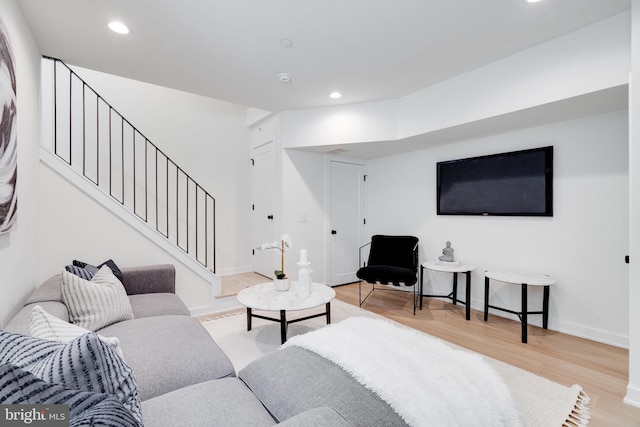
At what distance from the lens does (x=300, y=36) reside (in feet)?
7.52

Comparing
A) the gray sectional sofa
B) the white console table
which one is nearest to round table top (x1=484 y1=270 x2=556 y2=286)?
the white console table

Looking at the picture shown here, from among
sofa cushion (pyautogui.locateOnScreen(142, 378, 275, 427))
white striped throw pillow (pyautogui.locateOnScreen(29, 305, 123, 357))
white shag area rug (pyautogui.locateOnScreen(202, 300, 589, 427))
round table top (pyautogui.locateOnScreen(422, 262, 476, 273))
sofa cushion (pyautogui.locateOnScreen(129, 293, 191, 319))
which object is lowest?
white shag area rug (pyautogui.locateOnScreen(202, 300, 589, 427))

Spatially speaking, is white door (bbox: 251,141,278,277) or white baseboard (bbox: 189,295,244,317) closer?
white baseboard (bbox: 189,295,244,317)

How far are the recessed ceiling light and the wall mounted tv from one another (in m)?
3.61

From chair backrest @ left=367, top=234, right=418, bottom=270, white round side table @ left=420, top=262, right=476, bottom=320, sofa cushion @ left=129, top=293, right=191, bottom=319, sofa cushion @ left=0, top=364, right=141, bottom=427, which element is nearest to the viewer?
sofa cushion @ left=0, top=364, right=141, bottom=427

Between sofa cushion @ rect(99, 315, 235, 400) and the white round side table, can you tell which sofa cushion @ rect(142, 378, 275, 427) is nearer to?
sofa cushion @ rect(99, 315, 235, 400)

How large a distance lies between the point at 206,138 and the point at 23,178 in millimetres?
2677

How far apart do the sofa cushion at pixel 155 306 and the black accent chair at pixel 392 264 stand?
2110 millimetres

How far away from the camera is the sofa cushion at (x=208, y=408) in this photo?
92 centimetres

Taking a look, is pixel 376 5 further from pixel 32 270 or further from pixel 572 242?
pixel 32 270

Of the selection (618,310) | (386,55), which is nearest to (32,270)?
(386,55)

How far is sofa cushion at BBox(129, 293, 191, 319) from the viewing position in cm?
222

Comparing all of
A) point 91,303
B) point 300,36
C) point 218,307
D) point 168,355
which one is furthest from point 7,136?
point 218,307

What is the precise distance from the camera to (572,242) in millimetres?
2816
